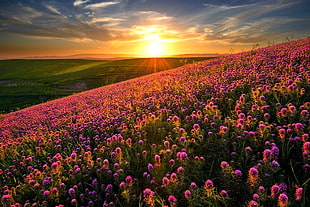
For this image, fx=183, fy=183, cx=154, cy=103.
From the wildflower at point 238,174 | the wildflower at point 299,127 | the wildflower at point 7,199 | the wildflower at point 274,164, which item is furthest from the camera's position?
the wildflower at point 7,199

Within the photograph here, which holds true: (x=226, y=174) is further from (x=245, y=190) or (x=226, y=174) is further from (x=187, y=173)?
(x=187, y=173)

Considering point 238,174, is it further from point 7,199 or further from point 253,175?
point 7,199

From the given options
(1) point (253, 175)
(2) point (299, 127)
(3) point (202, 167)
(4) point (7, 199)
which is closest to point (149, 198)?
(3) point (202, 167)

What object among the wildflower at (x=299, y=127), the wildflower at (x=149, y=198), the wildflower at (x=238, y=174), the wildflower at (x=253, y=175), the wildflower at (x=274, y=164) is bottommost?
the wildflower at (x=149, y=198)

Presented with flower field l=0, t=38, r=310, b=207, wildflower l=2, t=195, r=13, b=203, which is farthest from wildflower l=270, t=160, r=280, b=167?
wildflower l=2, t=195, r=13, b=203

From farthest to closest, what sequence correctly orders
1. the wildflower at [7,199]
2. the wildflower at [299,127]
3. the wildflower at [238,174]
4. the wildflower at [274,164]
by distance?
the wildflower at [7,199] < the wildflower at [299,127] < the wildflower at [238,174] < the wildflower at [274,164]

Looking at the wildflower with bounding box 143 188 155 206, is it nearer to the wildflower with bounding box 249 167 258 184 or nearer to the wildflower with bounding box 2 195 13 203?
the wildflower with bounding box 249 167 258 184

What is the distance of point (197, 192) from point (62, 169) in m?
2.93

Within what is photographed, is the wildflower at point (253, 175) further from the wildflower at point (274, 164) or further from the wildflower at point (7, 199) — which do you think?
the wildflower at point (7, 199)

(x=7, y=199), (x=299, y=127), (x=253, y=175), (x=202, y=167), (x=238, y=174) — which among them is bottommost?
(x=7, y=199)

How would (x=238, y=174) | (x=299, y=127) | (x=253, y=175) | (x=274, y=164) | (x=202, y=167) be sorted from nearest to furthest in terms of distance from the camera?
(x=253, y=175)
(x=274, y=164)
(x=238, y=174)
(x=299, y=127)
(x=202, y=167)

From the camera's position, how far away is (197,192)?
241 cm

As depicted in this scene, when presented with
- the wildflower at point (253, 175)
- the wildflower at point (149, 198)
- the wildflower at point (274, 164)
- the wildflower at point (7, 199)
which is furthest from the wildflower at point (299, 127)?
the wildflower at point (7, 199)

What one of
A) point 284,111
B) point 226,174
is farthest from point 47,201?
point 284,111
